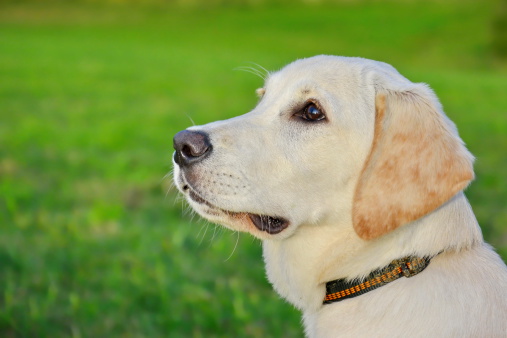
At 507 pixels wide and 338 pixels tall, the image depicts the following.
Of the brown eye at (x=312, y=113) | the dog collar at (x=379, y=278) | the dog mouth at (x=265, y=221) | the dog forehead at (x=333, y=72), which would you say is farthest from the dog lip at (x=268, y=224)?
the dog forehead at (x=333, y=72)

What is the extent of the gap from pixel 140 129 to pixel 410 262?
8630 mm

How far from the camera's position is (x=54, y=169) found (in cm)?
809

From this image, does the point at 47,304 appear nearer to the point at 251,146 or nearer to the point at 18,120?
the point at 251,146

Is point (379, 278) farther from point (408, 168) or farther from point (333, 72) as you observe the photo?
point (333, 72)

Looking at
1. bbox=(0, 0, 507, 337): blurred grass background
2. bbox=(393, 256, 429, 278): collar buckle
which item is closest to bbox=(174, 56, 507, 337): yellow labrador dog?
bbox=(393, 256, 429, 278): collar buckle

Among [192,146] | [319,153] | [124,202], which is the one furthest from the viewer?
[124,202]

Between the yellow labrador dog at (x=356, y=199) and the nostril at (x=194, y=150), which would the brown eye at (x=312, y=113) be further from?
the nostril at (x=194, y=150)

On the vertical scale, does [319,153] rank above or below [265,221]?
above

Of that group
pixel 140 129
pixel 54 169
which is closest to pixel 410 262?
pixel 54 169

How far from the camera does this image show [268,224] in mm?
3182

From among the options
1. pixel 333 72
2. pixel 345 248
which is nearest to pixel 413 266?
pixel 345 248

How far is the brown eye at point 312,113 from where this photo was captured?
3.25 m

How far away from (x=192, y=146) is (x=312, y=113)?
623 mm

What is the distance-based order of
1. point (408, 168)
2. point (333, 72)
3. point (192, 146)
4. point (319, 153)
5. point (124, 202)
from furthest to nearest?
1. point (124, 202)
2. point (333, 72)
3. point (319, 153)
4. point (192, 146)
5. point (408, 168)
